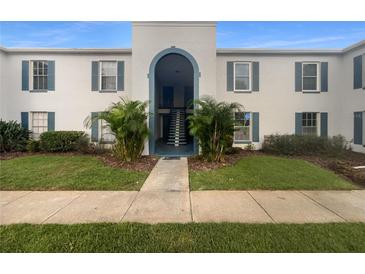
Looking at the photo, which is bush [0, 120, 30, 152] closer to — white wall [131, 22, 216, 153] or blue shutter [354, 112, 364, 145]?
white wall [131, 22, 216, 153]

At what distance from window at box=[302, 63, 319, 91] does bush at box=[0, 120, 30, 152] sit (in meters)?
15.7

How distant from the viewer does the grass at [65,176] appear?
19.3 feet

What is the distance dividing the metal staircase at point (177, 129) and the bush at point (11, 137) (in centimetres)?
790

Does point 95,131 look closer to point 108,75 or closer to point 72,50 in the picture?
point 108,75

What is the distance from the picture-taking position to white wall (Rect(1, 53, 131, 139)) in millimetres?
12055

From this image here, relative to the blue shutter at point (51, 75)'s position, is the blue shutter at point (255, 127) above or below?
below

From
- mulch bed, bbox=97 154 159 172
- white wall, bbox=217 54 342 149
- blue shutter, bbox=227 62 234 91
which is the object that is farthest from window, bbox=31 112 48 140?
blue shutter, bbox=227 62 234 91

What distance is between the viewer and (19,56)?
39.5 feet

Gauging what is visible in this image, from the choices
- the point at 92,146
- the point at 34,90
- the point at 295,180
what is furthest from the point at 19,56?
the point at 295,180

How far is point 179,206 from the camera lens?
14.9 feet

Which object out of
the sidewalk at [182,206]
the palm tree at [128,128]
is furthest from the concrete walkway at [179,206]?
the palm tree at [128,128]

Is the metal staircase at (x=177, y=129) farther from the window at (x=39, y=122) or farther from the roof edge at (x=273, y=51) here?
the window at (x=39, y=122)

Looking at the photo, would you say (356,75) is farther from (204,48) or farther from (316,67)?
(204,48)

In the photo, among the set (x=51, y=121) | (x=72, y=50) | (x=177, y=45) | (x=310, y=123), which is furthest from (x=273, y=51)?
(x=51, y=121)
